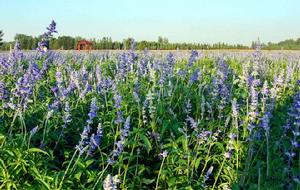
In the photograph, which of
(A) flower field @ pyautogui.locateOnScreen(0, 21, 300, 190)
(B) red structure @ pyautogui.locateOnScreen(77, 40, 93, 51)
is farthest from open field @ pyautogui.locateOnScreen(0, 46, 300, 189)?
(B) red structure @ pyautogui.locateOnScreen(77, 40, 93, 51)

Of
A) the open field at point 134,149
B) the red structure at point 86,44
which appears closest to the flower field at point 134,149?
the open field at point 134,149

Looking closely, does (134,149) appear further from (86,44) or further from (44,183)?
(86,44)

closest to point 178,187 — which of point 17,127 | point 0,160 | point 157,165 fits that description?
point 157,165

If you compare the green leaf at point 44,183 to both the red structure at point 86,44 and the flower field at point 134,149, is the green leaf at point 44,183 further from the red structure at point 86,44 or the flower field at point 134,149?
the red structure at point 86,44

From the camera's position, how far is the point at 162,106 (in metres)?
5.44

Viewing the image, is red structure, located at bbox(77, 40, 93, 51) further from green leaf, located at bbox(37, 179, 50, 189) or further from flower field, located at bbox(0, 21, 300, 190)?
green leaf, located at bbox(37, 179, 50, 189)

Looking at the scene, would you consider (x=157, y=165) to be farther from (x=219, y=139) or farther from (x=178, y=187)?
(x=219, y=139)

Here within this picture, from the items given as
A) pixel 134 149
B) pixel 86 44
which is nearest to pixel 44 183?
pixel 134 149

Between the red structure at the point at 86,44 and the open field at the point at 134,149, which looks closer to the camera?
the open field at the point at 134,149

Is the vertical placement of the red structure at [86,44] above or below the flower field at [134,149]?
above

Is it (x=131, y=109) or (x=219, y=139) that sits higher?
(x=131, y=109)


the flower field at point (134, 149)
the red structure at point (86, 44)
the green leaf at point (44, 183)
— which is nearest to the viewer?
the green leaf at point (44, 183)

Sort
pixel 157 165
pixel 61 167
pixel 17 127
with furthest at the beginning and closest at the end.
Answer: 1. pixel 17 127
2. pixel 157 165
3. pixel 61 167

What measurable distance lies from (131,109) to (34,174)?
1.93 m
